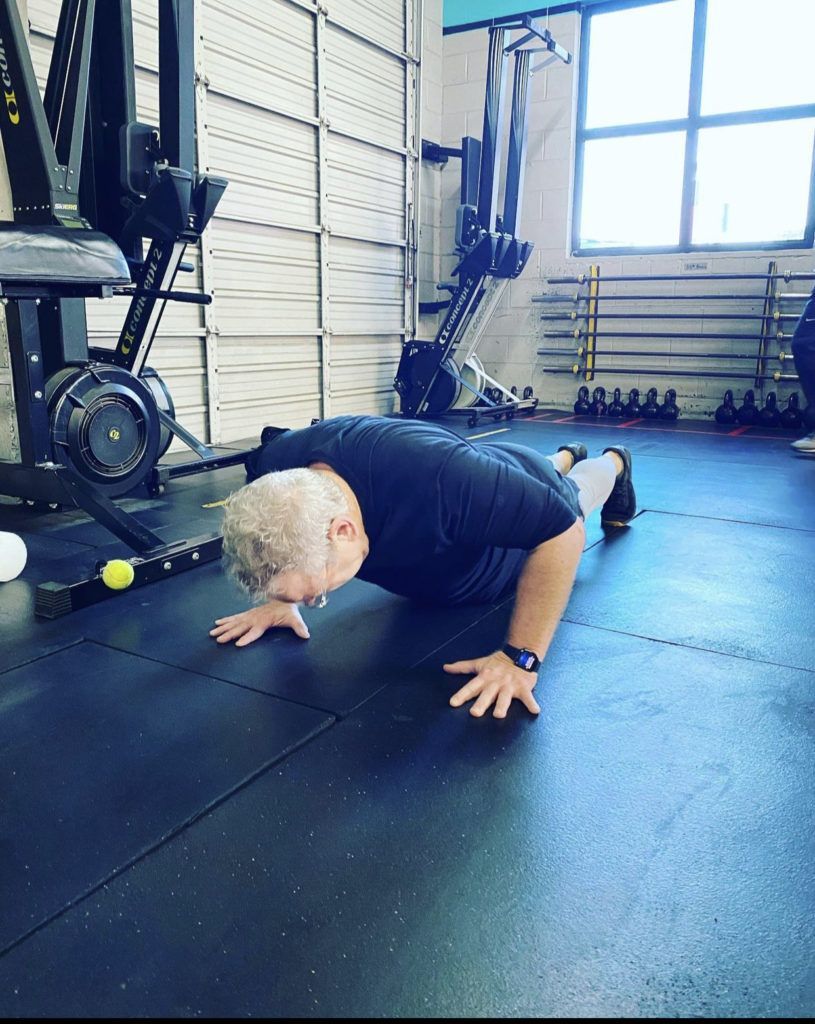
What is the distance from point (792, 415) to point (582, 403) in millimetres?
1840

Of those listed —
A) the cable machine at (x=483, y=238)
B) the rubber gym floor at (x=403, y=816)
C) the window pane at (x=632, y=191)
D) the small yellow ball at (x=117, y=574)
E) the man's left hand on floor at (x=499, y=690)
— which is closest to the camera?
the rubber gym floor at (x=403, y=816)

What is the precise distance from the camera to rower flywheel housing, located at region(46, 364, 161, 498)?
2.75 meters

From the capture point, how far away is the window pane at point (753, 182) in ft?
21.7

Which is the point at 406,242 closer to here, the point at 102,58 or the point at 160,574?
the point at 102,58

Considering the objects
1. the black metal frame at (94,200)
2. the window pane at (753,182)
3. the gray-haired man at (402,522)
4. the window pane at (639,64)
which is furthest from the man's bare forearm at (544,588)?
the window pane at (639,64)

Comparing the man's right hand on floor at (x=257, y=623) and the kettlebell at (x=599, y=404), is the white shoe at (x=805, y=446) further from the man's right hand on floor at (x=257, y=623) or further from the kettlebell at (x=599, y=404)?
the man's right hand on floor at (x=257, y=623)

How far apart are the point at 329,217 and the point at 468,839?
5972 millimetres

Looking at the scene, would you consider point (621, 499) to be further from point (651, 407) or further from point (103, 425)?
point (651, 407)

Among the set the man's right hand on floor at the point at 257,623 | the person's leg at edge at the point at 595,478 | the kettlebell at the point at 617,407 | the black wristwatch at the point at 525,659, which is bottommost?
the man's right hand on floor at the point at 257,623

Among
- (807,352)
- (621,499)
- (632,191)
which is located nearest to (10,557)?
(621,499)

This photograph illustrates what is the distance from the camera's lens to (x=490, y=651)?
210 cm

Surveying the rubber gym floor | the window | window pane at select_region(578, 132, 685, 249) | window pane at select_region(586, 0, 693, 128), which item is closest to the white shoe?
the window

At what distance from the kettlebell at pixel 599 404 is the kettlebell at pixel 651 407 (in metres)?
0.37

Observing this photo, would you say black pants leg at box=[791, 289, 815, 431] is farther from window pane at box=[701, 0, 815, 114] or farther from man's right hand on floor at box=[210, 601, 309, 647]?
man's right hand on floor at box=[210, 601, 309, 647]
